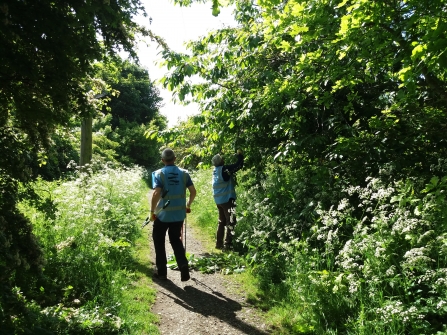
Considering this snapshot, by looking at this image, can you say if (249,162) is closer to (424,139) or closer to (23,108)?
(424,139)

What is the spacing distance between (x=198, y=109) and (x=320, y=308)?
4.92 m

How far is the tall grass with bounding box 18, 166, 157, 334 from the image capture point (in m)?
3.72

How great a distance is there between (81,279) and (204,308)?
1.72 meters

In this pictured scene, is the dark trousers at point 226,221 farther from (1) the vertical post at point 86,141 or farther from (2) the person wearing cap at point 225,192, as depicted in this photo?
(1) the vertical post at point 86,141

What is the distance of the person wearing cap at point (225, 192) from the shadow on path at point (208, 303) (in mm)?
1954

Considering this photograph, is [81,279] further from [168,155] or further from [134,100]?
[134,100]

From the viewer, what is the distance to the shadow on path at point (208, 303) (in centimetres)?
452

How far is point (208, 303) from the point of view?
16.8 ft

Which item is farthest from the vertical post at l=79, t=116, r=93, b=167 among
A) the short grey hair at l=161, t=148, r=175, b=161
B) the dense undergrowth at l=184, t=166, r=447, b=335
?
the dense undergrowth at l=184, t=166, r=447, b=335

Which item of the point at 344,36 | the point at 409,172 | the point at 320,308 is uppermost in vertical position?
the point at 344,36

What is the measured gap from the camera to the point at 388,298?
363 cm

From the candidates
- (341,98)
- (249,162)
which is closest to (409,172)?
(341,98)

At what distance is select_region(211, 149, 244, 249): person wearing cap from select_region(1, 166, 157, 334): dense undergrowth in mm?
1958

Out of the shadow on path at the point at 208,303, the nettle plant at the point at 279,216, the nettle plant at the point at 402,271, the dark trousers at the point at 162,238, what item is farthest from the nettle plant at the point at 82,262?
the nettle plant at the point at 402,271
